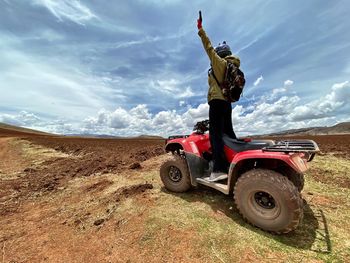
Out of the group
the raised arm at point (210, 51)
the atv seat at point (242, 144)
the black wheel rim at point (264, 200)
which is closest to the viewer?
the black wheel rim at point (264, 200)

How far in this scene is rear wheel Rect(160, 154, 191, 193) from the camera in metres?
5.53

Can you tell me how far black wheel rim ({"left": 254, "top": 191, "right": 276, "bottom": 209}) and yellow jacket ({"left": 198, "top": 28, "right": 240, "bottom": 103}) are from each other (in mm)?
1941

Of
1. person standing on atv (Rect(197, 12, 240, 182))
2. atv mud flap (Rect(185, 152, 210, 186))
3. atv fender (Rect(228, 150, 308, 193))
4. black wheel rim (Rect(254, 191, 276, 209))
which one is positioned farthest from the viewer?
atv mud flap (Rect(185, 152, 210, 186))

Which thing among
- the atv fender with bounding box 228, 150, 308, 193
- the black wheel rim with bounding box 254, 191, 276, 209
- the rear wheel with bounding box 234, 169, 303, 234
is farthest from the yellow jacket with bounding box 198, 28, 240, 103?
the black wheel rim with bounding box 254, 191, 276, 209

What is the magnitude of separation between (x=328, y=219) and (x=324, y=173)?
3680mm

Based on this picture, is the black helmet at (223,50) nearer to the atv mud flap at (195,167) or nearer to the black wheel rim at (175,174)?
the atv mud flap at (195,167)

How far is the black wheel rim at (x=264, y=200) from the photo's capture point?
3840 mm

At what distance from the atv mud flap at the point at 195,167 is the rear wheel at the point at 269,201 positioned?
4.47 feet

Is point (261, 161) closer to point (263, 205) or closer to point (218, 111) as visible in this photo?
point (263, 205)

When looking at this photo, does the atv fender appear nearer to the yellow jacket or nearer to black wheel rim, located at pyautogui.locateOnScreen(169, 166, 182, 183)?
Result: the yellow jacket

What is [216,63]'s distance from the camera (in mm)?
4488

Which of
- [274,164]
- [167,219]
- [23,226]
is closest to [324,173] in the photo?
[274,164]

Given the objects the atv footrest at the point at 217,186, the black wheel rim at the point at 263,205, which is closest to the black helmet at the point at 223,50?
the atv footrest at the point at 217,186

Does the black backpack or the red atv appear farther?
the black backpack
